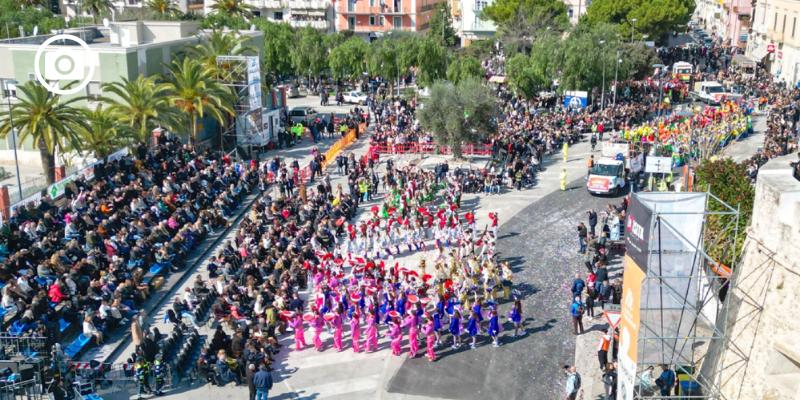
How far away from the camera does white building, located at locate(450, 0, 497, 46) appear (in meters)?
91.5

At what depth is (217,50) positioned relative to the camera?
155 feet

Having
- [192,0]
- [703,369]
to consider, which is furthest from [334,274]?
[192,0]

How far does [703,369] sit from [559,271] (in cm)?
1047

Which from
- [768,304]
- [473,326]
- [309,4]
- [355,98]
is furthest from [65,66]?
[309,4]

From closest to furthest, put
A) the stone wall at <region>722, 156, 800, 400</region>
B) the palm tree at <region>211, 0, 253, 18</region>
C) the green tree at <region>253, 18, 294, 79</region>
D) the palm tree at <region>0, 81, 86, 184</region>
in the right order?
the stone wall at <region>722, 156, 800, 400</region> < the palm tree at <region>0, 81, 86, 184</region> < the green tree at <region>253, 18, 294, 79</region> < the palm tree at <region>211, 0, 253, 18</region>

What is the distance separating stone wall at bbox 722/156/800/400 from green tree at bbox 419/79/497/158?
84.6ft

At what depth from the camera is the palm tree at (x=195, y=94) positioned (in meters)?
42.2

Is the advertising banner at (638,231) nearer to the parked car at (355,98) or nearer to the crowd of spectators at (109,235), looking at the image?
the crowd of spectators at (109,235)

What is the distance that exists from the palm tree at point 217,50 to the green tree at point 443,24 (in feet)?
141

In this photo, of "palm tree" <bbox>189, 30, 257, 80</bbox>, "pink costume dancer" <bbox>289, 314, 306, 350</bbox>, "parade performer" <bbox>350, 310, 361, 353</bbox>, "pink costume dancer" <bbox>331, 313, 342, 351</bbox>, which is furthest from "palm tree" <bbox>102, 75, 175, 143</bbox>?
"parade performer" <bbox>350, 310, 361, 353</bbox>

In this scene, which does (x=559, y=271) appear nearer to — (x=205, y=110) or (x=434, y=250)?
(x=434, y=250)

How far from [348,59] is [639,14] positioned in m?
30.2

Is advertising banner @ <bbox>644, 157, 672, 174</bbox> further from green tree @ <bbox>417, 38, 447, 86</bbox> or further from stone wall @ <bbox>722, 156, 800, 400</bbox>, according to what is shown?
green tree @ <bbox>417, 38, 447, 86</bbox>

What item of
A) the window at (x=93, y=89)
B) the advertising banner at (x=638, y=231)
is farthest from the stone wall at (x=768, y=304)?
the window at (x=93, y=89)
